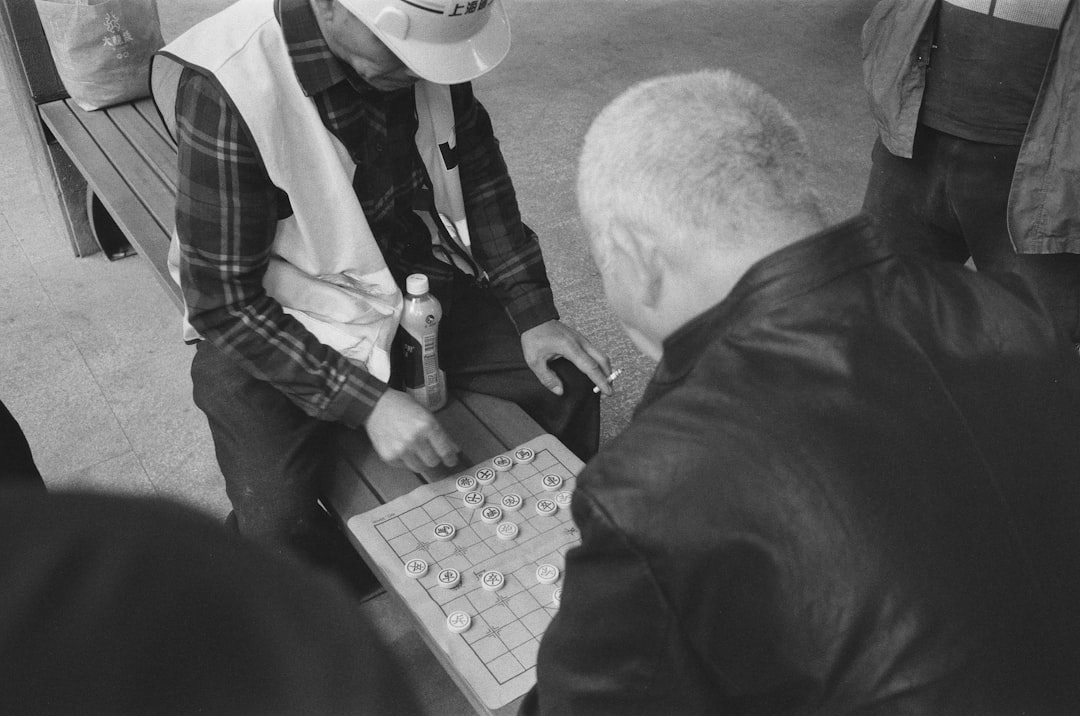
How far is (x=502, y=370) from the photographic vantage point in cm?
225

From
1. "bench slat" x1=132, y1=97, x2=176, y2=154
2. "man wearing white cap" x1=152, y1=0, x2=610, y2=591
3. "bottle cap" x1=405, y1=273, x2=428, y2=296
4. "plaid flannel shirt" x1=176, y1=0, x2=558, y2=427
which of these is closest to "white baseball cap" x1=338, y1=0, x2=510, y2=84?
"man wearing white cap" x1=152, y1=0, x2=610, y2=591

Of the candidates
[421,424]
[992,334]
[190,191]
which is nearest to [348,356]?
[421,424]

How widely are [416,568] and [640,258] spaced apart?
2.44 ft

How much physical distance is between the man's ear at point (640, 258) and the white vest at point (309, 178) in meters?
0.86

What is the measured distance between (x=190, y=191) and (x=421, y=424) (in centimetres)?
59

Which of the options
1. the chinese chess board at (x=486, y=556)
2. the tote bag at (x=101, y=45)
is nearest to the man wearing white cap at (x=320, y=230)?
the chinese chess board at (x=486, y=556)

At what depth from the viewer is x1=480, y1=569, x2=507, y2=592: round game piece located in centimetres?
169

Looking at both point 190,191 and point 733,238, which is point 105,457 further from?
point 733,238

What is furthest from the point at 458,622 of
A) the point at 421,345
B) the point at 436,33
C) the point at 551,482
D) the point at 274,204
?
the point at 436,33

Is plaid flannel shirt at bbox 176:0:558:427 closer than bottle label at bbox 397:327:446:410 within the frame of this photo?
Yes

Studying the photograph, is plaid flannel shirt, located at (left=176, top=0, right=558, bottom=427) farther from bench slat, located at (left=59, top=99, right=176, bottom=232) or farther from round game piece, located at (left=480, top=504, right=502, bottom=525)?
bench slat, located at (left=59, top=99, right=176, bottom=232)

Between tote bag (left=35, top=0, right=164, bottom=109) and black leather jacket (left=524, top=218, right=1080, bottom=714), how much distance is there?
95.2 inches

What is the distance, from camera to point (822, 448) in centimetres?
109

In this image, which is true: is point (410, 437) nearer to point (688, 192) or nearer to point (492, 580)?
point (492, 580)
